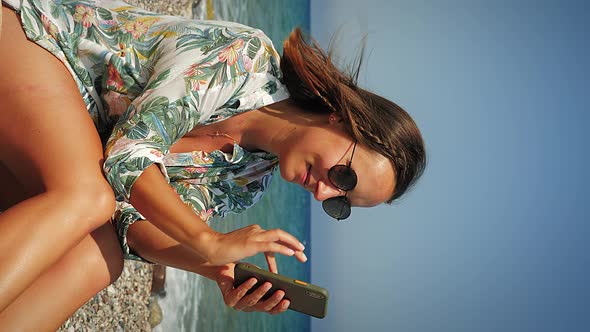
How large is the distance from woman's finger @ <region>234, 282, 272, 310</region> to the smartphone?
18 millimetres

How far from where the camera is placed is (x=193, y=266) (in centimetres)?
176

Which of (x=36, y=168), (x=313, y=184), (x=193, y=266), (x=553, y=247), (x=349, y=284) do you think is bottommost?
(x=349, y=284)

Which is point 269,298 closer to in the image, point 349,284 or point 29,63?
point 29,63

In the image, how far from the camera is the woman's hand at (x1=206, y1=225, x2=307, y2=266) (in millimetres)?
1366

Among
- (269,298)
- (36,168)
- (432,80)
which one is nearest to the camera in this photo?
(36,168)

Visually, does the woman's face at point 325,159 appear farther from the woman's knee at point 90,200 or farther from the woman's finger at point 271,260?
the woman's knee at point 90,200

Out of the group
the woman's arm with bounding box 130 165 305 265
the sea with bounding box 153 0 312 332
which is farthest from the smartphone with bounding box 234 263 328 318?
the sea with bounding box 153 0 312 332

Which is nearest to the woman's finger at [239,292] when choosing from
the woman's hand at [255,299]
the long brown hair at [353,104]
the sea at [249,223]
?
the woman's hand at [255,299]

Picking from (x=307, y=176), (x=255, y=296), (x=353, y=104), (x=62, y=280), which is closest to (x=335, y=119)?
(x=353, y=104)

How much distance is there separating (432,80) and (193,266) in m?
2.58

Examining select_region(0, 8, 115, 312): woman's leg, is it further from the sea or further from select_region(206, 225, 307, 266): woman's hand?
the sea

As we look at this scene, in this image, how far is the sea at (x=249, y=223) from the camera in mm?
4027

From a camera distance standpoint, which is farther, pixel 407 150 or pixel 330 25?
pixel 330 25

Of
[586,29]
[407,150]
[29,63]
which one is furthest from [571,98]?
[29,63]
